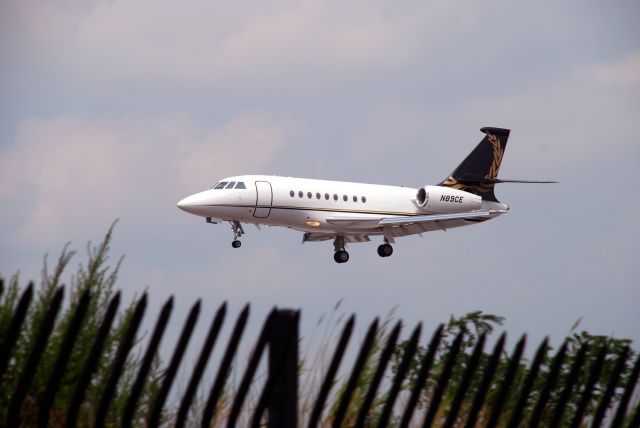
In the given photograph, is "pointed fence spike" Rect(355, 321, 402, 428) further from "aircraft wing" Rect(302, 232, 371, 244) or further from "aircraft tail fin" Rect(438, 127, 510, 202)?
"aircraft tail fin" Rect(438, 127, 510, 202)

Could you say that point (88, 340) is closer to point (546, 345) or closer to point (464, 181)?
point (546, 345)

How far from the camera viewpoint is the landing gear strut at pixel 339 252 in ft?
169

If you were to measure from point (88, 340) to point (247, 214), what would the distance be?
122 ft

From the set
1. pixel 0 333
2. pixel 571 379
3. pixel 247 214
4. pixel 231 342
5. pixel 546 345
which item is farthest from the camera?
pixel 247 214

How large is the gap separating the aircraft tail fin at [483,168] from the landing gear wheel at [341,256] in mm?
8332

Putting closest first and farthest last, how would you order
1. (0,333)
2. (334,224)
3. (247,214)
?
(0,333) < (247,214) < (334,224)

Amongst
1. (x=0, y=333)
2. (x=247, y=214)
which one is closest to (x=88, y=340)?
(x=0, y=333)

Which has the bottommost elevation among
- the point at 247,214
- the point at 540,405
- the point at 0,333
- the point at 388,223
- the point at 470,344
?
the point at 0,333

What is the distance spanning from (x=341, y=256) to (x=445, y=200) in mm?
7043

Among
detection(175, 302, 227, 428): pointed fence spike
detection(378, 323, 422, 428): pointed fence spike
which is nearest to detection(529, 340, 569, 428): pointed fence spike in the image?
detection(378, 323, 422, 428): pointed fence spike

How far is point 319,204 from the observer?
157 feet

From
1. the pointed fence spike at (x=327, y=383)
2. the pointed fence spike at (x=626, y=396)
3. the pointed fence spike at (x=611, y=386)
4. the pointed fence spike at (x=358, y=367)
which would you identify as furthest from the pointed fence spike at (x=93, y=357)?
the pointed fence spike at (x=626, y=396)

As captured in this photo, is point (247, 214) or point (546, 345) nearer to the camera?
point (546, 345)

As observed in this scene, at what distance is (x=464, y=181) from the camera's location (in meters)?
56.7
